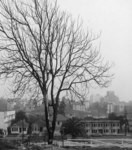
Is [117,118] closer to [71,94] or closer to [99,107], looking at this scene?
[99,107]

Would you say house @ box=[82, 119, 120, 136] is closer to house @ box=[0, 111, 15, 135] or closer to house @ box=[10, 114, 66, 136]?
house @ box=[10, 114, 66, 136]

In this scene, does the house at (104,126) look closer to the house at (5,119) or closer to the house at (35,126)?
the house at (35,126)

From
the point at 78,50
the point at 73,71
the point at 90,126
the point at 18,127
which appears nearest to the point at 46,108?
the point at 73,71

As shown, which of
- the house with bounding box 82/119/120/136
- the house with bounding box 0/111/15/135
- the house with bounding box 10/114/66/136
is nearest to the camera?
the house with bounding box 10/114/66/136

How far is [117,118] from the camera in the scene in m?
72.7

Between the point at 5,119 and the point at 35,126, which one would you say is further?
the point at 5,119

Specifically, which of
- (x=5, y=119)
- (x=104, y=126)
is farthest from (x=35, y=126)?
(x=104, y=126)

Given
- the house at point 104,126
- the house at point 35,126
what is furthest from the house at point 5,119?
the house at point 104,126

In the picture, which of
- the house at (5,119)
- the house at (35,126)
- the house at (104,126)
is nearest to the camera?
the house at (35,126)

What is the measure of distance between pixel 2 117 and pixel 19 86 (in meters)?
52.8

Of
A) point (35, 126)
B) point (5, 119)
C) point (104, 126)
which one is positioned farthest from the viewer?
point (104, 126)

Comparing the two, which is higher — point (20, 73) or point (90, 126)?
point (20, 73)

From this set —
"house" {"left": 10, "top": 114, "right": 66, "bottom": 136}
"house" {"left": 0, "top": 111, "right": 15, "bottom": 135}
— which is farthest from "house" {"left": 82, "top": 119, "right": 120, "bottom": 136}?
"house" {"left": 0, "top": 111, "right": 15, "bottom": 135}

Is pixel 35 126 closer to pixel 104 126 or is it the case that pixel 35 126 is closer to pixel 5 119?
pixel 5 119
